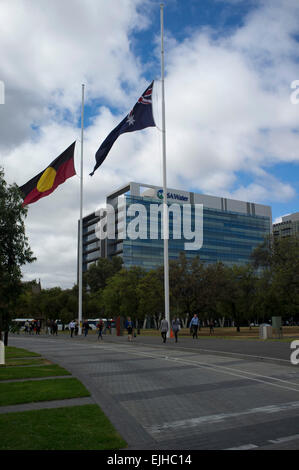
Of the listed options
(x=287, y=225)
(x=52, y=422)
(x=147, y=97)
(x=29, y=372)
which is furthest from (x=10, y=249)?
(x=287, y=225)

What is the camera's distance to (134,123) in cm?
2805

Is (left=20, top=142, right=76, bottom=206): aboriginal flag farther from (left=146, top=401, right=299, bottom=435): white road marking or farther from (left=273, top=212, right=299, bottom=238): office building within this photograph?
(left=273, top=212, right=299, bottom=238): office building

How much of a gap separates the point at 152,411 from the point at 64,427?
1.93 meters

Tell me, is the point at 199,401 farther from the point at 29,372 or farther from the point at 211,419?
the point at 29,372

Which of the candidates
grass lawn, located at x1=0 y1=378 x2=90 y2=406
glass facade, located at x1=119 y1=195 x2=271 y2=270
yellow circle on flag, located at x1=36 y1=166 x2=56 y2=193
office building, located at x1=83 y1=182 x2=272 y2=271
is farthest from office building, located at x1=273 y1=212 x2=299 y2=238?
grass lawn, located at x1=0 y1=378 x2=90 y2=406

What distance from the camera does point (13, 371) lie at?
1434cm

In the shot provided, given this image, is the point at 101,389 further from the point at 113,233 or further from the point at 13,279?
the point at 113,233

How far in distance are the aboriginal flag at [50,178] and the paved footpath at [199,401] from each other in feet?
42.5

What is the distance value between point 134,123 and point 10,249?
1661cm

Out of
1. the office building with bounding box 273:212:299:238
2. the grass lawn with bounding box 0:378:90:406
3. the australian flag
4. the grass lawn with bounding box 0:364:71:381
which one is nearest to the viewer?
the grass lawn with bounding box 0:378:90:406

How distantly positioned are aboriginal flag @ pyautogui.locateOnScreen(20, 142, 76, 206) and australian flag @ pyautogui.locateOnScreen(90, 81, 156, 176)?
2.76m

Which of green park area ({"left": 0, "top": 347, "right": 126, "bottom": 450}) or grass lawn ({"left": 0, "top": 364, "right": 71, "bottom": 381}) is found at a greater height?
green park area ({"left": 0, "top": 347, "right": 126, "bottom": 450})

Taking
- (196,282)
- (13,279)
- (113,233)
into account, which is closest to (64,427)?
(13,279)

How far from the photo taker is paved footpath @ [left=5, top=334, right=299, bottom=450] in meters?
6.28
